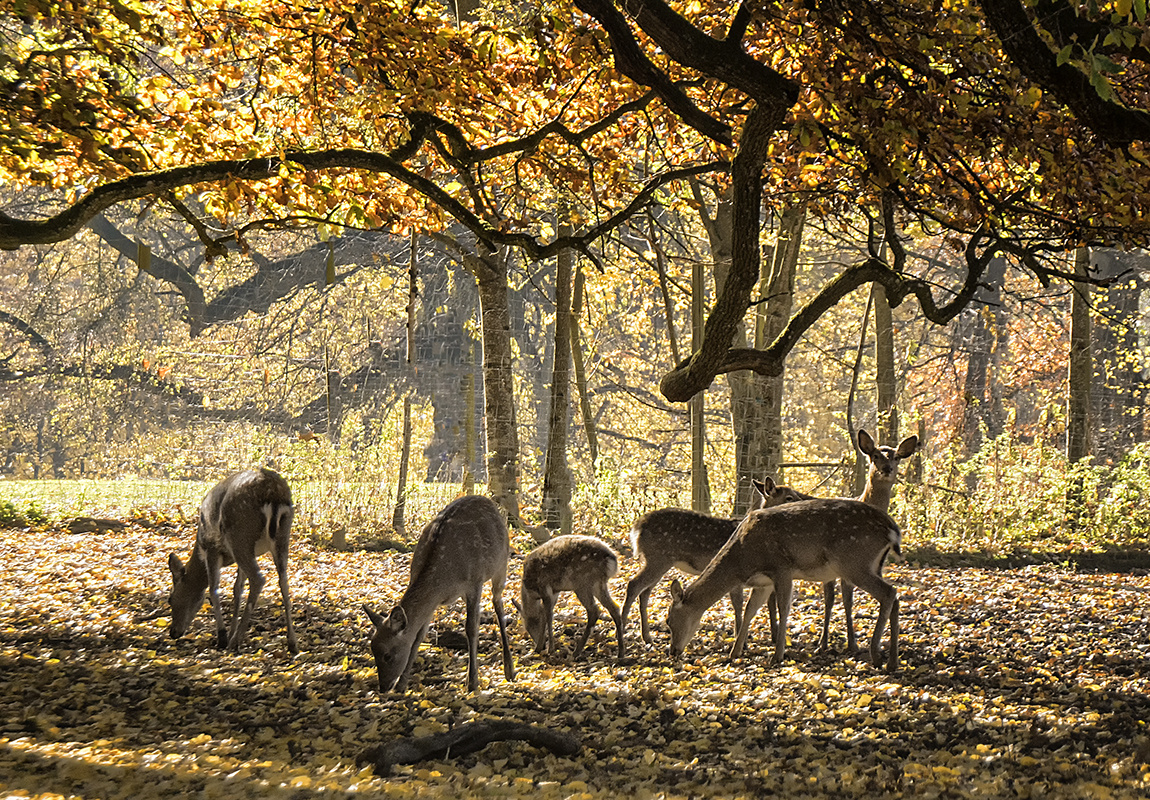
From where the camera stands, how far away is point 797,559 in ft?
25.6

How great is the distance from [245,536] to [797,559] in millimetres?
4172

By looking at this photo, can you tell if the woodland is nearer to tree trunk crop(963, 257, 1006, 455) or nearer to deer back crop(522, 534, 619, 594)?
deer back crop(522, 534, 619, 594)

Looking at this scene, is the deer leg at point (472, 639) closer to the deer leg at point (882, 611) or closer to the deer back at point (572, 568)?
the deer back at point (572, 568)

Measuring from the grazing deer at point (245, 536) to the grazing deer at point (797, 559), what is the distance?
9.96 feet

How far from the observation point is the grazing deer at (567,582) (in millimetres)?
8453

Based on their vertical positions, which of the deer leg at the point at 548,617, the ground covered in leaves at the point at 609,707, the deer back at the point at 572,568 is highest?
the deer back at the point at 572,568

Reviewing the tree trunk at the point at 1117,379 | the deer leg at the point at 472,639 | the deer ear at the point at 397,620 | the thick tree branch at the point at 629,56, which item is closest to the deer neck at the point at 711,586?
the deer leg at the point at 472,639

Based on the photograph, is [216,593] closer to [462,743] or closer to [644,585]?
[644,585]

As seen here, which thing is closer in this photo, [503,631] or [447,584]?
[447,584]

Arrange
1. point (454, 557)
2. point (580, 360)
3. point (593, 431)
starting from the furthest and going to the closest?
point (593, 431) < point (580, 360) < point (454, 557)

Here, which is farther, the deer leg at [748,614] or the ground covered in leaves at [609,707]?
the deer leg at [748,614]

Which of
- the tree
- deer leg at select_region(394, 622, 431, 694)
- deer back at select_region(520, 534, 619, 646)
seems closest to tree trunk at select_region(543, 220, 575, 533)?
the tree

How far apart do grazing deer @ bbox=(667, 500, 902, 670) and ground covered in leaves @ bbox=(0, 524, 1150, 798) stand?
11.8 inches

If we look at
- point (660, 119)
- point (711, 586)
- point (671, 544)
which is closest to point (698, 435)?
point (660, 119)
